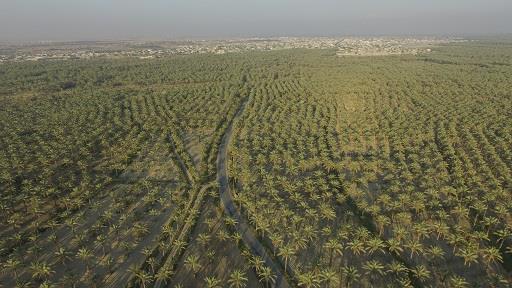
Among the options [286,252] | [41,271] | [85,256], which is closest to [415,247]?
[286,252]

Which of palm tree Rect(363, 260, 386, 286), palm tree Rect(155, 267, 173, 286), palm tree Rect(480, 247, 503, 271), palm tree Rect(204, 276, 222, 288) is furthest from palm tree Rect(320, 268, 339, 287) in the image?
palm tree Rect(480, 247, 503, 271)

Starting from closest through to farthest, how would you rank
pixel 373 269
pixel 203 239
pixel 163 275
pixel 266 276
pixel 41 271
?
pixel 266 276, pixel 41 271, pixel 163 275, pixel 373 269, pixel 203 239

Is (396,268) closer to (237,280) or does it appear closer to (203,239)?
(237,280)

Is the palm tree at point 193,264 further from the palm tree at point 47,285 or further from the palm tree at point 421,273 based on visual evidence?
the palm tree at point 421,273

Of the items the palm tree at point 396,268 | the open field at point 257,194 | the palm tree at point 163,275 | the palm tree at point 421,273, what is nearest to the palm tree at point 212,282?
the open field at point 257,194

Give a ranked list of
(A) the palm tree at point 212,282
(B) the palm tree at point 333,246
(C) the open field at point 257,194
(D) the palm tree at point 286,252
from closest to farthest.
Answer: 1. (A) the palm tree at point 212,282
2. (D) the palm tree at point 286,252
3. (C) the open field at point 257,194
4. (B) the palm tree at point 333,246

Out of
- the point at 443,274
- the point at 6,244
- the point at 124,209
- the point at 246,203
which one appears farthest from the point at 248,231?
the point at 6,244

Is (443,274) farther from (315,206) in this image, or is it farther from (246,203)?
(246,203)
